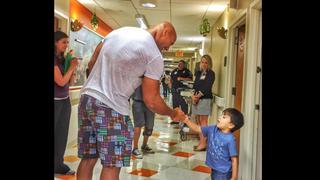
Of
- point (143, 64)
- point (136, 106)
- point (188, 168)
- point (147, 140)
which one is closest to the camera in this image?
point (143, 64)

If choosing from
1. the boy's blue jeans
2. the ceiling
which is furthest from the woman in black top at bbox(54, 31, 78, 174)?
the boy's blue jeans

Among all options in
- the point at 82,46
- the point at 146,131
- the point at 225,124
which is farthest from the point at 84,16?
the point at 225,124

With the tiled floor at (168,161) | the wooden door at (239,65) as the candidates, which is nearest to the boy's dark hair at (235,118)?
the wooden door at (239,65)

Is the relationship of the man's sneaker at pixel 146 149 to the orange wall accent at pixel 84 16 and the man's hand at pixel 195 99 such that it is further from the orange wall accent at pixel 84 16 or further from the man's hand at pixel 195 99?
the orange wall accent at pixel 84 16

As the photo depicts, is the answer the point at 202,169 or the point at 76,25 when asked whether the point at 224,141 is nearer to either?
the point at 202,169

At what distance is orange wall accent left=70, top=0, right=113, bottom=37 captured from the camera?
0.97 m

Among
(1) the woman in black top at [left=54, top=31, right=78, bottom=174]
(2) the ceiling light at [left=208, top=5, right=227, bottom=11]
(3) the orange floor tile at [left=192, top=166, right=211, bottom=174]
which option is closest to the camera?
(1) the woman in black top at [left=54, top=31, right=78, bottom=174]

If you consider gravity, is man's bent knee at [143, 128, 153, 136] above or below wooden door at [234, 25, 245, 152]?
below

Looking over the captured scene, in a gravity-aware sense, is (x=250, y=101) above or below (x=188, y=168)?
above

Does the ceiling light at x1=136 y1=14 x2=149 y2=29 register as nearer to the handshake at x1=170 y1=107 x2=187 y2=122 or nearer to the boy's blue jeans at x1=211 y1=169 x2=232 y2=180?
the handshake at x1=170 y1=107 x2=187 y2=122

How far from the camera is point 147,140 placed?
1.42m
